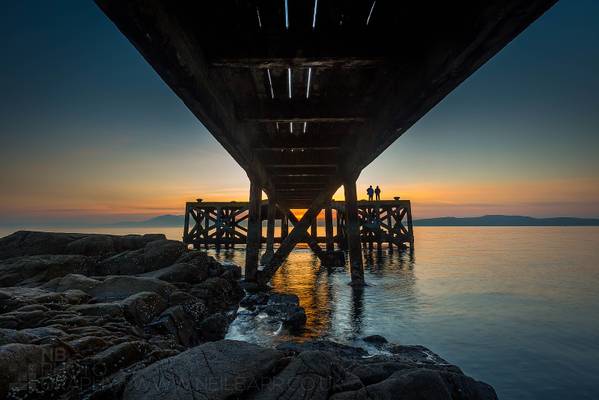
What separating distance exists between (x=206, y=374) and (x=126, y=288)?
131 inches

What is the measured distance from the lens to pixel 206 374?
5.70ft

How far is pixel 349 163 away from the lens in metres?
5.28

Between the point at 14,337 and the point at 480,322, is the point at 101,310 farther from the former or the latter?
the point at 480,322

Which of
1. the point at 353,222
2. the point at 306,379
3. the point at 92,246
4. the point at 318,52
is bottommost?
the point at 306,379

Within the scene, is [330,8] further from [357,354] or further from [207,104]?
[357,354]

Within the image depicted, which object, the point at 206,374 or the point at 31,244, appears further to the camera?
the point at 31,244

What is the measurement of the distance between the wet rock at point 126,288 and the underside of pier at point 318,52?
8.43 ft

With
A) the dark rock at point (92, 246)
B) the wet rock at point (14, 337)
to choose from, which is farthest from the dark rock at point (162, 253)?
the wet rock at point (14, 337)

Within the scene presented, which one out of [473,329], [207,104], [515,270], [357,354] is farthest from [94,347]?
[515,270]

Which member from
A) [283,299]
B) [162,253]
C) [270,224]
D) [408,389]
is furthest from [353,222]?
[270,224]

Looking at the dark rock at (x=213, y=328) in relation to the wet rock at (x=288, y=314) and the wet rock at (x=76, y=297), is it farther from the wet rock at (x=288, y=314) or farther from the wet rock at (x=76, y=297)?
the wet rock at (x=76, y=297)

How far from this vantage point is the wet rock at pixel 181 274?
18.3 ft

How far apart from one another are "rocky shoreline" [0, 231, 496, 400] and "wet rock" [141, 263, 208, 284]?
1.10 metres

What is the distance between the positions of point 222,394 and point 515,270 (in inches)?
674
